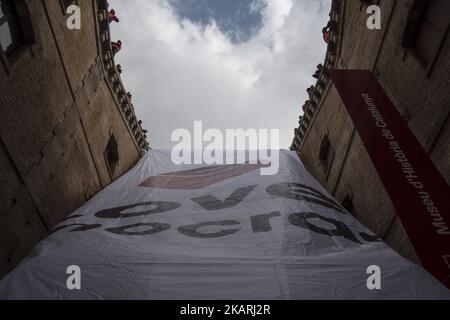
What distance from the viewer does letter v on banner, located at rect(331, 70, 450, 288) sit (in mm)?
4832

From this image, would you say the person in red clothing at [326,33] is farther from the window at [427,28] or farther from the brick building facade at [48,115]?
the brick building facade at [48,115]

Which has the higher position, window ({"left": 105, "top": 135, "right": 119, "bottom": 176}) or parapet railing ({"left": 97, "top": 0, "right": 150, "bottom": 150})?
parapet railing ({"left": 97, "top": 0, "right": 150, "bottom": 150})

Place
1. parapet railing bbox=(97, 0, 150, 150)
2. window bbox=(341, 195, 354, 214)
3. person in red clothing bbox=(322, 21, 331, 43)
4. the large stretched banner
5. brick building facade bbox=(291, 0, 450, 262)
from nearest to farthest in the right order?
the large stretched banner, brick building facade bbox=(291, 0, 450, 262), window bbox=(341, 195, 354, 214), parapet railing bbox=(97, 0, 150, 150), person in red clothing bbox=(322, 21, 331, 43)

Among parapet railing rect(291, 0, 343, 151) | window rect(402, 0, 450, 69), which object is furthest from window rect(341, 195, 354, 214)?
window rect(402, 0, 450, 69)

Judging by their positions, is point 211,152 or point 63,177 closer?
point 63,177

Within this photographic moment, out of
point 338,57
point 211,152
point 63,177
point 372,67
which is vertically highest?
point 338,57

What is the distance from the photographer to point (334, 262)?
4973mm

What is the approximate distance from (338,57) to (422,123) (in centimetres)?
514

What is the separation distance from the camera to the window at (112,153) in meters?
12.7

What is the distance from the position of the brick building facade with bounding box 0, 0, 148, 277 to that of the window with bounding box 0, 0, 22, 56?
0.06 ft

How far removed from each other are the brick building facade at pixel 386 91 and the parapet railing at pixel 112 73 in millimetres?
6728

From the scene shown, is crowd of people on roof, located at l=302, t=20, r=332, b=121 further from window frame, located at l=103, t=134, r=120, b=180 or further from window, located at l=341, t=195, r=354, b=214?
window frame, located at l=103, t=134, r=120, b=180
